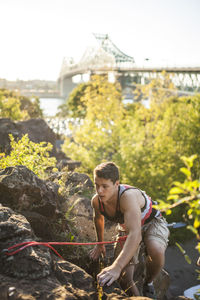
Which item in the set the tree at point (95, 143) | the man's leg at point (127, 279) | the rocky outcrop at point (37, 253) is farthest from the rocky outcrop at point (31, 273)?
the tree at point (95, 143)

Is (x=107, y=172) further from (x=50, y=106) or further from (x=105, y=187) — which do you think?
(x=50, y=106)

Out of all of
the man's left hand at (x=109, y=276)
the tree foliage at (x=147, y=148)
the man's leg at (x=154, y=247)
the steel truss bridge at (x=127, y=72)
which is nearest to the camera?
the man's left hand at (x=109, y=276)

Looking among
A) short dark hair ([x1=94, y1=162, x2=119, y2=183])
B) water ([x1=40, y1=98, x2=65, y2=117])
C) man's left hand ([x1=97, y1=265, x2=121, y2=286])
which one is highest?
water ([x1=40, y1=98, x2=65, y2=117])

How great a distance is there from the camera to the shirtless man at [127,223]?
271 cm

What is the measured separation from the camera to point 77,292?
2.54 meters

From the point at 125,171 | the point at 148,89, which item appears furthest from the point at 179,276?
the point at 148,89

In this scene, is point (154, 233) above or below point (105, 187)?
below

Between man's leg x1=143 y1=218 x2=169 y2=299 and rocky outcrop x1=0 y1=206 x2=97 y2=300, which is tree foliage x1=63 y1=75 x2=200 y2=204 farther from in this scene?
rocky outcrop x1=0 y1=206 x2=97 y2=300

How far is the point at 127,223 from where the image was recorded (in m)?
2.79

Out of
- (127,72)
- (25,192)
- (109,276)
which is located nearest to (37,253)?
(109,276)

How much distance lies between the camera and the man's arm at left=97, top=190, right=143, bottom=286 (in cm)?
258

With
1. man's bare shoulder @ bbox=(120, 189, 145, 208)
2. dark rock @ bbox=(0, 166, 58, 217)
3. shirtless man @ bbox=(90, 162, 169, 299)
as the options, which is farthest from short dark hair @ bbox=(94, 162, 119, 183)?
dark rock @ bbox=(0, 166, 58, 217)

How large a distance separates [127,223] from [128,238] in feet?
0.40

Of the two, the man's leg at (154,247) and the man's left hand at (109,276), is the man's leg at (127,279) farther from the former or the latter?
the man's left hand at (109,276)
